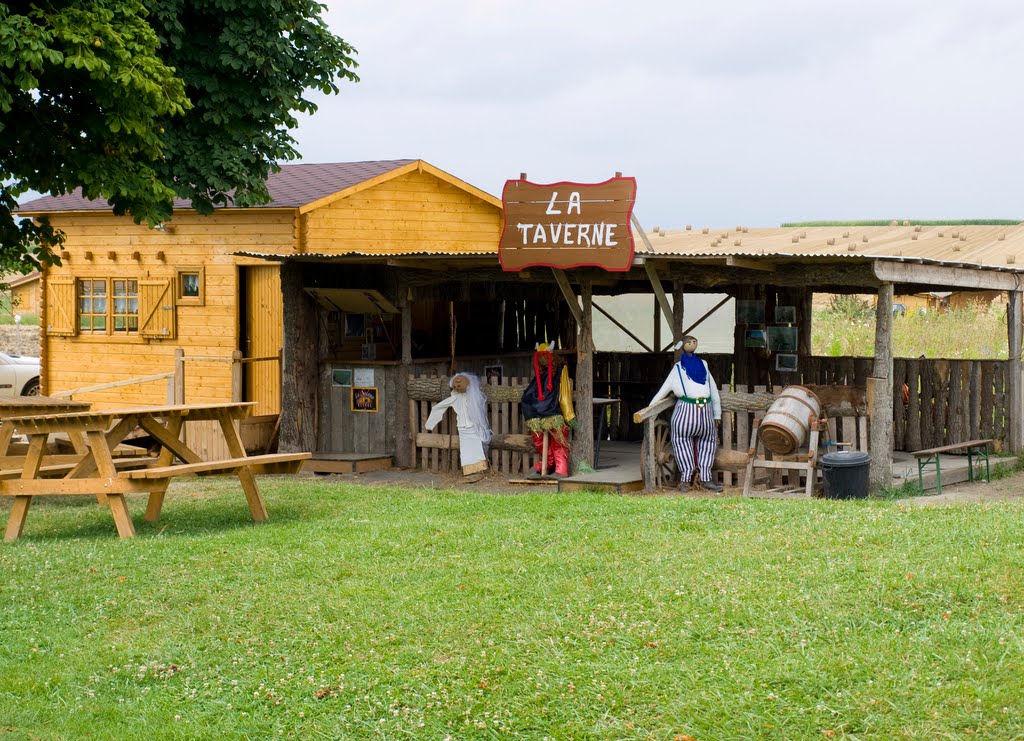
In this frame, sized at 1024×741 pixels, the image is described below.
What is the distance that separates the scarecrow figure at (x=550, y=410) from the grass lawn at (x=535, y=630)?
16.2 ft

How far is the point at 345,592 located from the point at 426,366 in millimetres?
9849

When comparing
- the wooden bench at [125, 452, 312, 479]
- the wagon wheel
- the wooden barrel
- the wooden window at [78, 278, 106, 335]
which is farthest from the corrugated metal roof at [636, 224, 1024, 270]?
the wooden bench at [125, 452, 312, 479]

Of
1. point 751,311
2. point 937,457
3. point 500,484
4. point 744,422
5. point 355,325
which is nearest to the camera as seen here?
point 937,457

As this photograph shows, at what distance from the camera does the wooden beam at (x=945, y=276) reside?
46.5 feet

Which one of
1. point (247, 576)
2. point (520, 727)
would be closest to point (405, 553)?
point (247, 576)

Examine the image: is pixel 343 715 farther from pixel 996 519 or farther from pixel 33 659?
pixel 996 519

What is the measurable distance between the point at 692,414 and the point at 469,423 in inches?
132

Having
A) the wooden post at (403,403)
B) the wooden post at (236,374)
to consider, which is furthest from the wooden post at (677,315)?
the wooden post at (236,374)

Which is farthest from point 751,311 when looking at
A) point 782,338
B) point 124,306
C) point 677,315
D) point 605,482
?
point 124,306

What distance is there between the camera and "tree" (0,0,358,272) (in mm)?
13422

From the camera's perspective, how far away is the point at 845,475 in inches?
525

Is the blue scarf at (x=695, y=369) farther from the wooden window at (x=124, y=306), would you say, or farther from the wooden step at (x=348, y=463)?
the wooden window at (x=124, y=306)

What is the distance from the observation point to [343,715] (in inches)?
241

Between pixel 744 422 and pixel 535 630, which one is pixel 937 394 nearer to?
pixel 744 422
